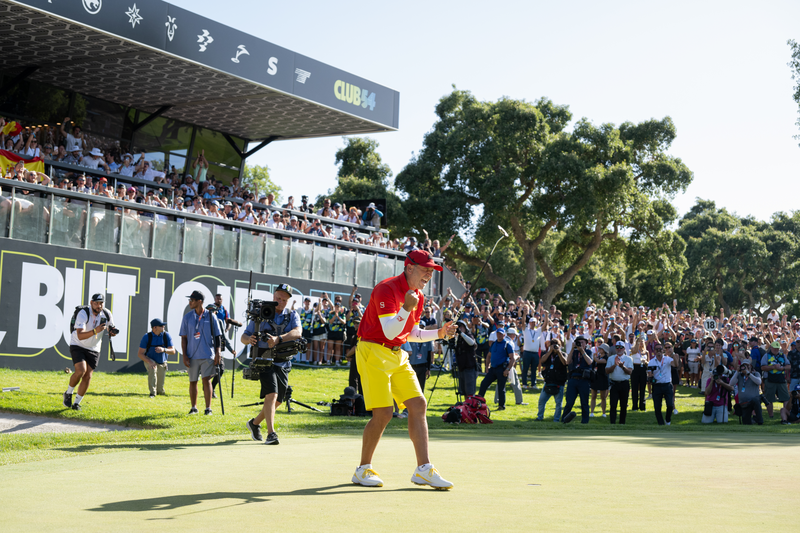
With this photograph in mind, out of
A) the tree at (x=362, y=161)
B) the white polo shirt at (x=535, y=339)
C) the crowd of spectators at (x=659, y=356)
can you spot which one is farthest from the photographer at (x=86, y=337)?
the tree at (x=362, y=161)

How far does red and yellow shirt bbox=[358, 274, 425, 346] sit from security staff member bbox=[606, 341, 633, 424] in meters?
12.0

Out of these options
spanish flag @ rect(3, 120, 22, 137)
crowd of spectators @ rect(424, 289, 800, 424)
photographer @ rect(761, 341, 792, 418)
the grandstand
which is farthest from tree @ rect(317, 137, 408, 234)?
photographer @ rect(761, 341, 792, 418)

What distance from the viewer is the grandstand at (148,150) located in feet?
63.1

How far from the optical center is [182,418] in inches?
525

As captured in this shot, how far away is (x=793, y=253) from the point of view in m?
61.6

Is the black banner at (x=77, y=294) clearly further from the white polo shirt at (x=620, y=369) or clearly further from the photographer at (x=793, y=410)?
the photographer at (x=793, y=410)

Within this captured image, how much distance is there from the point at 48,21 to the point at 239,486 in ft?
64.6

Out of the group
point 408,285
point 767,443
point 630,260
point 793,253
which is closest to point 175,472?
point 408,285

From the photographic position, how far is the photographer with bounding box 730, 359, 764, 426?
1788 centimetres

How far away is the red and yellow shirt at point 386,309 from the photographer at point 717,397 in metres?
13.7

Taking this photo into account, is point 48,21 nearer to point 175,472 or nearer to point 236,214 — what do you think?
point 236,214

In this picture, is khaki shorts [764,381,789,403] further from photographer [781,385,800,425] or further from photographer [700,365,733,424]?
photographer [700,365,733,424]

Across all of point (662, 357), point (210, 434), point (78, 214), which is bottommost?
point (210, 434)

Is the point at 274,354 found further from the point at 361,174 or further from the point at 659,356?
the point at 361,174
